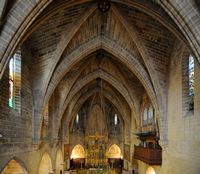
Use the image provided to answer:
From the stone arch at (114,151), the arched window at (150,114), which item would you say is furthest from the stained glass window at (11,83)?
the stone arch at (114,151)

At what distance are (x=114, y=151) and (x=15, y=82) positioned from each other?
75.3 feet

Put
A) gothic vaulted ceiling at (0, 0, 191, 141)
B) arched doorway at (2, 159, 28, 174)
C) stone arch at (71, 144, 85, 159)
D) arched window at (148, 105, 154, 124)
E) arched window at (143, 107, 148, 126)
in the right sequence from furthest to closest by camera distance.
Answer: stone arch at (71, 144, 85, 159) → arched window at (143, 107, 148, 126) → arched window at (148, 105, 154, 124) → gothic vaulted ceiling at (0, 0, 191, 141) → arched doorway at (2, 159, 28, 174)

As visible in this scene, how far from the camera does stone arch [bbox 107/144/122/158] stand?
33.6 meters

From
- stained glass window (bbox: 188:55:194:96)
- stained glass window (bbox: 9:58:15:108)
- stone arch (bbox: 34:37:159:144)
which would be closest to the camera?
stained glass window (bbox: 9:58:15:108)

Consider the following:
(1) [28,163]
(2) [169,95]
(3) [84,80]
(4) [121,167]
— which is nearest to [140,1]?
(2) [169,95]

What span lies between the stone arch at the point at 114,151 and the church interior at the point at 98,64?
12.9 m

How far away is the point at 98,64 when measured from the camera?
69.7ft

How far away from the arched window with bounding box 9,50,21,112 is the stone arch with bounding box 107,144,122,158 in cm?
2194

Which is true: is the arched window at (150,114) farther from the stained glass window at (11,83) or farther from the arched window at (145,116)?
the stained glass window at (11,83)

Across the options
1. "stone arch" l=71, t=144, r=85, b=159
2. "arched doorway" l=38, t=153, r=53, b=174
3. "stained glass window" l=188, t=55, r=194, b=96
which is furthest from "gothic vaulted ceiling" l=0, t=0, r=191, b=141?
"stone arch" l=71, t=144, r=85, b=159

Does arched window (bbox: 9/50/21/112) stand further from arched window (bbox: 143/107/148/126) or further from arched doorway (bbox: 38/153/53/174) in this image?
arched window (bbox: 143/107/148/126)

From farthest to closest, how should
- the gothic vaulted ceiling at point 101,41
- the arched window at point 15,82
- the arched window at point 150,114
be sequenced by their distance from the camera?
the arched window at point 150,114 < the gothic vaulted ceiling at point 101,41 < the arched window at point 15,82

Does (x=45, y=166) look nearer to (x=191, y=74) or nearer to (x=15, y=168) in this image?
(x=15, y=168)

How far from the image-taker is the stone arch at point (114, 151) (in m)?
33.6
